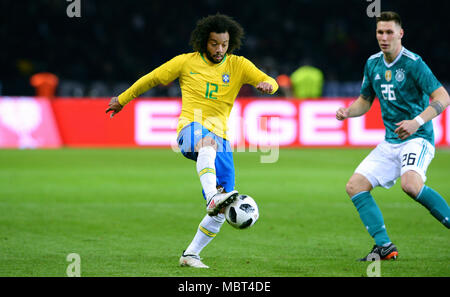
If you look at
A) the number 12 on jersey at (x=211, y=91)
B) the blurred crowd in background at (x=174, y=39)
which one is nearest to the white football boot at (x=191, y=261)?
the number 12 on jersey at (x=211, y=91)

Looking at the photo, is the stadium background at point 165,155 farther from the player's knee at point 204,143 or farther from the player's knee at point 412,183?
the player's knee at point 204,143

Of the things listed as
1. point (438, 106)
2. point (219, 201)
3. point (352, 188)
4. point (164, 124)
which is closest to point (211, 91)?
point (219, 201)

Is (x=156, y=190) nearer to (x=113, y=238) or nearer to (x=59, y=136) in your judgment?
(x=113, y=238)

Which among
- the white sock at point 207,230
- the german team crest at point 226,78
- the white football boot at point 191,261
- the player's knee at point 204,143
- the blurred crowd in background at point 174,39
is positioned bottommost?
the white football boot at point 191,261

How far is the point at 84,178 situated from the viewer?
1309 cm

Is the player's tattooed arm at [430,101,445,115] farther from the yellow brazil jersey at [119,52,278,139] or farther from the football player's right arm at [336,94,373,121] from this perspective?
the yellow brazil jersey at [119,52,278,139]

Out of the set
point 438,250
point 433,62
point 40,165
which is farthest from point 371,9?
point 438,250

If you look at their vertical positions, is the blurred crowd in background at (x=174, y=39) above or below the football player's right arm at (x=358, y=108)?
above

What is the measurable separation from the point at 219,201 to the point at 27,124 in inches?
565

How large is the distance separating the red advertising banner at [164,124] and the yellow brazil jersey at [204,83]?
39.7 feet

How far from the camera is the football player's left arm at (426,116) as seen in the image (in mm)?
5930

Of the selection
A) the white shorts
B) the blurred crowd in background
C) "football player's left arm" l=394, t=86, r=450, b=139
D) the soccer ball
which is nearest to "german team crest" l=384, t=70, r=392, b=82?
"football player's left arm" l=394, t=86, r=450, b=139

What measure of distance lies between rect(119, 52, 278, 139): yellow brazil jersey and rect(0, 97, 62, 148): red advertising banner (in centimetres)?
1306

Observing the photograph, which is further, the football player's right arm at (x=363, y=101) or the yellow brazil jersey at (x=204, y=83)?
the football player's right arm at (x=363, y=101)
